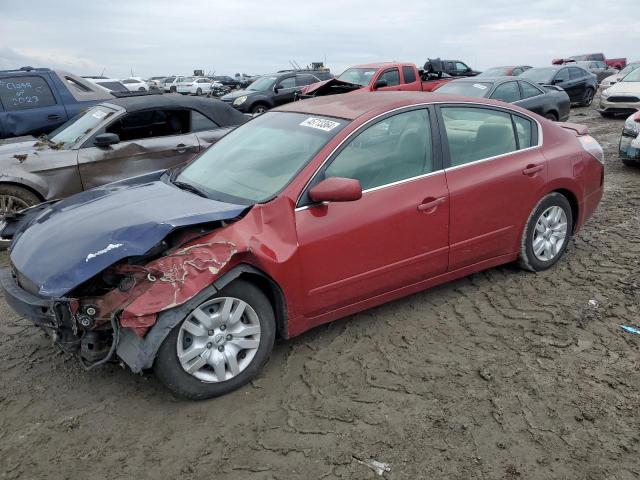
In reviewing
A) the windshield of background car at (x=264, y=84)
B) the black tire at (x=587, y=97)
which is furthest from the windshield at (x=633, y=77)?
the windshield of background car at (x=264, y=84)

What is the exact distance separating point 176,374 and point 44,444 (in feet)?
2.39

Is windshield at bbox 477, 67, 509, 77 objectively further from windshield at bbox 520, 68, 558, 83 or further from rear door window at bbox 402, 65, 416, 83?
rear door window at bbox 402, 65, 416, 83

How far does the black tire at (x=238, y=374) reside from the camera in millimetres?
2912

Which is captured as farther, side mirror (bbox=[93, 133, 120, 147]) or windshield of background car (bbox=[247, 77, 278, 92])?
windshield of background car (bbox=[247, 77, 278, 92])

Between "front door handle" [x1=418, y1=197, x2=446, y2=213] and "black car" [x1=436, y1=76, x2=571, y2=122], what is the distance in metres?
6.53

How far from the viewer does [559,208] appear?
462 centimetres

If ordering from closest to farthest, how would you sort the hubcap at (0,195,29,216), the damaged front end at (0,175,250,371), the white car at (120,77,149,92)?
the damaged front end at (0,175,250,371) → the hubcap at (0,195,29,216) → the white car at (120,77,149,92)

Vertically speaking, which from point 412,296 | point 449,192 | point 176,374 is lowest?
point 412,296

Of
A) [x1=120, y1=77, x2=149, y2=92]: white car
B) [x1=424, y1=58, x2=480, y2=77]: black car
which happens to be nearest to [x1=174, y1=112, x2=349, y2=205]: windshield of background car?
[x1=424, y1=58, x2=480, y2=77]: black car

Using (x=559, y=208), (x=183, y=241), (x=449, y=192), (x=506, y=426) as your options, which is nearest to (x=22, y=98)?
(x=183, y=241)

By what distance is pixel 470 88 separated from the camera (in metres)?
10.3

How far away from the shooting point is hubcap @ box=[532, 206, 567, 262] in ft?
14.9

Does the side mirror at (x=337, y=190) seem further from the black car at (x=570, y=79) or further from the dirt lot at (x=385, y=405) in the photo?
the black car at (x=570, y=79)

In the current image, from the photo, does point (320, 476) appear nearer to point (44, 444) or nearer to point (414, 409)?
point (414, 409)
